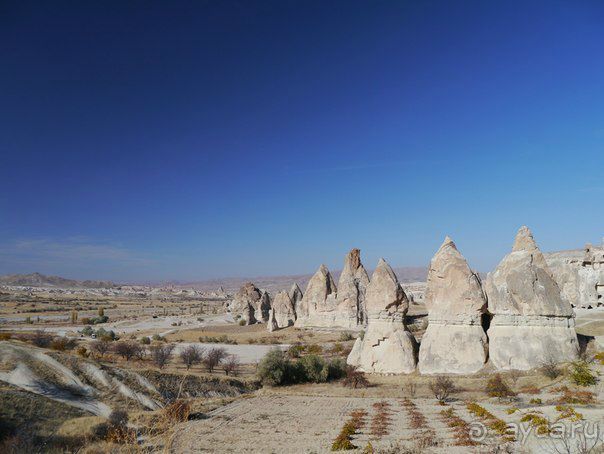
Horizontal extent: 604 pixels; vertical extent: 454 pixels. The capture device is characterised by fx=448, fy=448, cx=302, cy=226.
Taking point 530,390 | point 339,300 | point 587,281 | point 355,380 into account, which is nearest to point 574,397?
point 530,390

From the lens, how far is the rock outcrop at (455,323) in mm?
18047

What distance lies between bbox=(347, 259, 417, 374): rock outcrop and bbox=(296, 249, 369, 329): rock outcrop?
17819 mm

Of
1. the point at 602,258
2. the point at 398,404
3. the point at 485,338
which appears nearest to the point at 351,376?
the point at 398,404

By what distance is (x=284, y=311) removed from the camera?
45.0 metres

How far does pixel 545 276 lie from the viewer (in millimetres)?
17703

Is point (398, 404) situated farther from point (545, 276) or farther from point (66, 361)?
point (66, 361)

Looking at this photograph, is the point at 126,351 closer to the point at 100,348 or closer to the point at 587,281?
the point at 100,348

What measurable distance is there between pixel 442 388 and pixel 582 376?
435 cm

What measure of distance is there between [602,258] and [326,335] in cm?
2129

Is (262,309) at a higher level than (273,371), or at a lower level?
higher

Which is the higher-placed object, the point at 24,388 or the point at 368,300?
the point at 368,300

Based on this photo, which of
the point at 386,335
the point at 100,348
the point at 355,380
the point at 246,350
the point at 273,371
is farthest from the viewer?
the point at 246,350

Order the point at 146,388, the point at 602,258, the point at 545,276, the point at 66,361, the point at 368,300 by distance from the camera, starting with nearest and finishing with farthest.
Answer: the point at 66,361
the point at 146,388
the point at 545,276
the point at 368,300
the point at 602,258

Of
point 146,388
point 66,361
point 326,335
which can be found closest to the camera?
point 66,361
